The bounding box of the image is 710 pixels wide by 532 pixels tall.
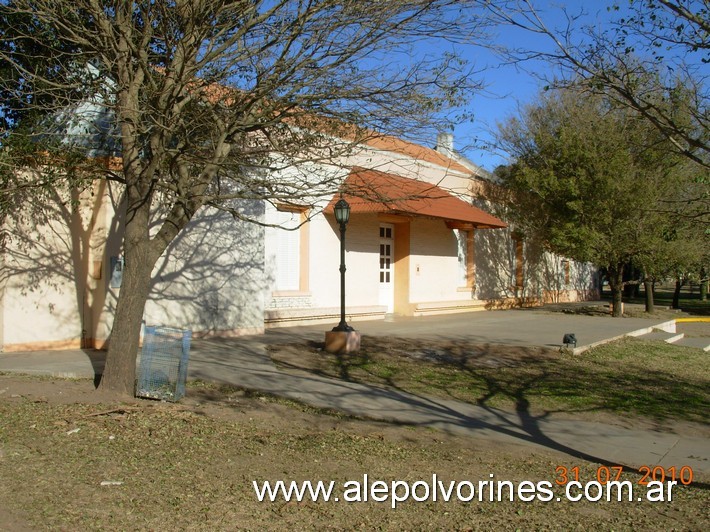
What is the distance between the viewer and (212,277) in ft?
45.9

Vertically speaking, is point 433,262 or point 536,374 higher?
point 433,262

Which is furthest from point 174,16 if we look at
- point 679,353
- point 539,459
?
point 679,353

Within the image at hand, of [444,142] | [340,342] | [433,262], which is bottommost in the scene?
[340,342]

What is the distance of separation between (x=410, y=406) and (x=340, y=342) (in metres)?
→ 4.01

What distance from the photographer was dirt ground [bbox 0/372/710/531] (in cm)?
477

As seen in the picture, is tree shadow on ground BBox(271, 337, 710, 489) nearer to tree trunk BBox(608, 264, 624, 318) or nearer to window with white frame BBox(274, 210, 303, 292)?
window with white frame BBox(274, 210, 303, 292)

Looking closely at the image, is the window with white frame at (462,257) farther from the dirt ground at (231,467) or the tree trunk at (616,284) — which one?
the dirt ground at (231,467)

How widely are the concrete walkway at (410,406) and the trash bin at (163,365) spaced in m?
1.40

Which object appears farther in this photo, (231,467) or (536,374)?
(536,374)

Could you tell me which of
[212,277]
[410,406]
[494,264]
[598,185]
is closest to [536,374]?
[410,406]

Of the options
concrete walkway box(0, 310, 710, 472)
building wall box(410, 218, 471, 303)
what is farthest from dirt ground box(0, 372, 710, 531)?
building wall box(410, 218, 471, 303)

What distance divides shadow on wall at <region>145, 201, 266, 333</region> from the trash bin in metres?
4.84

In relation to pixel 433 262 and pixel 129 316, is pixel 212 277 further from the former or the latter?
pixel 433 262

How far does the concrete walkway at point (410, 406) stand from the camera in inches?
285
